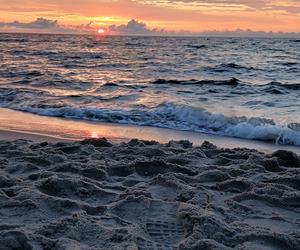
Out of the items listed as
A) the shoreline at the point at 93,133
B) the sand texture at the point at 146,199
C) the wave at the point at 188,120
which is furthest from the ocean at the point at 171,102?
the sand texture at the point at 146,199

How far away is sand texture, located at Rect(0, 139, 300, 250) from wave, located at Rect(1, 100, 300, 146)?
2.61 meters

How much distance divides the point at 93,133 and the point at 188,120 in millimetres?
2408

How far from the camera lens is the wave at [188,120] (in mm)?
8477

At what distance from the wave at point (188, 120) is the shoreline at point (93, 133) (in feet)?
1.01

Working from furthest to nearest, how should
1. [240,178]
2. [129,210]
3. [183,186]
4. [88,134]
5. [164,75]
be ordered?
[164,75]
[88,134]
[240,178]
[183,186]
[129,210]

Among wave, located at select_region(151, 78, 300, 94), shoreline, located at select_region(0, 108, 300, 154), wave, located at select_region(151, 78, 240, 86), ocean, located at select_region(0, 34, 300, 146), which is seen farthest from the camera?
wave, located at select_region(151, 78, 240, 86)

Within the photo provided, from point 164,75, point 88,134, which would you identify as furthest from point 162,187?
point 164,75

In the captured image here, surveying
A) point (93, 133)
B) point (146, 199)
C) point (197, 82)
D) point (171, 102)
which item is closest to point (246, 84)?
point (197, 82)

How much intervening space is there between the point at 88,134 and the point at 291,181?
457 cm

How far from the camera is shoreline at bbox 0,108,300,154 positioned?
25.3 ft

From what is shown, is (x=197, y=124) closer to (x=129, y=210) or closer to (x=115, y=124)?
(x=115, y=124)

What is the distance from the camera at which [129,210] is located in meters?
3.72

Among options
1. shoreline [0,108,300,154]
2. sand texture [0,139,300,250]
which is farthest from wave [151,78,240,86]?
sand texture [0,139,300,250]

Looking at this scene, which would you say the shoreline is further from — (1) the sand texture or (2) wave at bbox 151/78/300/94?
(2) wave at bbox 151/78/300/94
